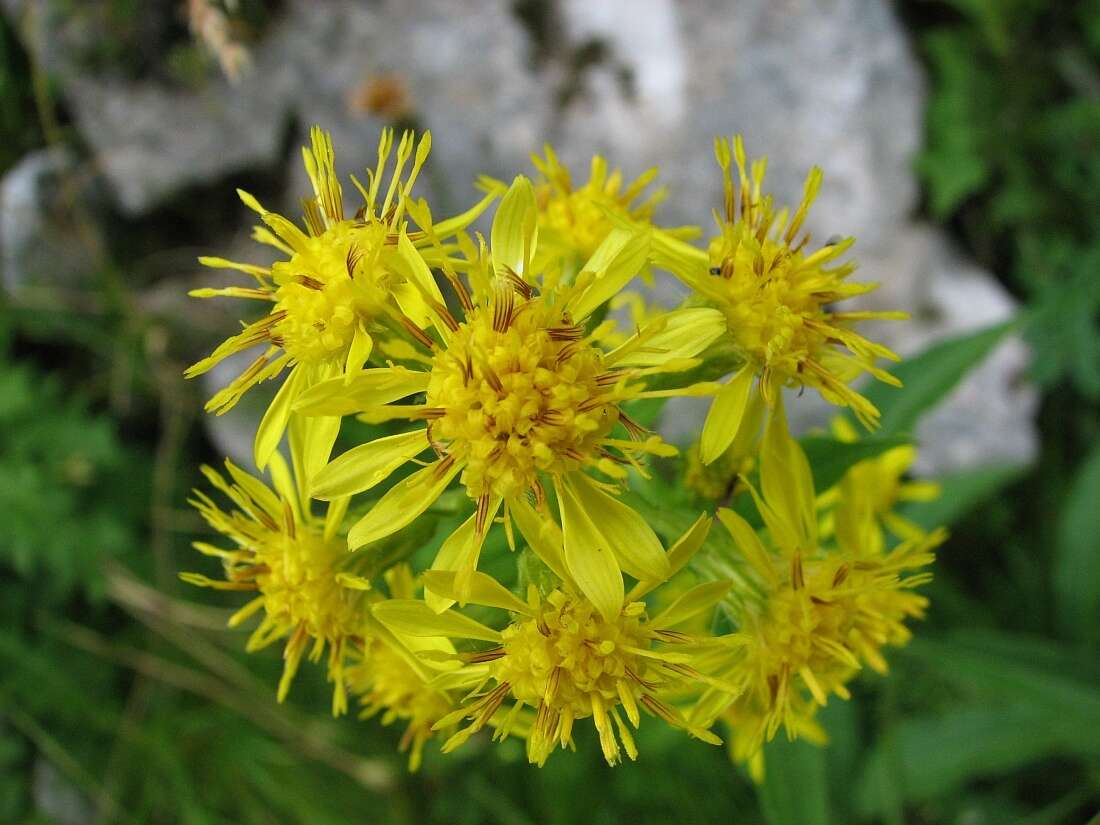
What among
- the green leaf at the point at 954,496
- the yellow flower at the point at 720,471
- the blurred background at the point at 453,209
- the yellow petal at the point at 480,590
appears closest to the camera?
the yellow petal at the point at 480,590

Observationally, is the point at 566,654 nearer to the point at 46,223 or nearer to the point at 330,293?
the point at 330,293

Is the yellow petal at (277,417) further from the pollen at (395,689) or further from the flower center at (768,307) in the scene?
the flower center at (768,307)

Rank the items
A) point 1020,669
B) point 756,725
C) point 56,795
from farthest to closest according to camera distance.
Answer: point 56,795
point 1020,669
point 756,725

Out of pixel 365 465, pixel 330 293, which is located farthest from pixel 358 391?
pixel 330 293

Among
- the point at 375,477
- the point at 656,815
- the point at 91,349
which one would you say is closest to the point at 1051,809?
the point at 656,815

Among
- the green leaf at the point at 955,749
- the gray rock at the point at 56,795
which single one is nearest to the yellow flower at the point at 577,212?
the green leaf at the point at 955,749

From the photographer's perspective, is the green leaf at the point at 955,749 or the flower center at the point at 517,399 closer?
the flower center at the point at 517,399
